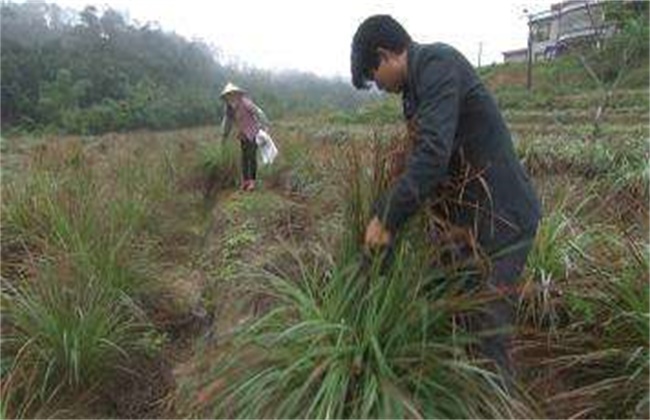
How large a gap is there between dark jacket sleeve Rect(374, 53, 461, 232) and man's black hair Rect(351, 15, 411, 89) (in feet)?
0.56

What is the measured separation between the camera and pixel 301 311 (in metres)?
4.05

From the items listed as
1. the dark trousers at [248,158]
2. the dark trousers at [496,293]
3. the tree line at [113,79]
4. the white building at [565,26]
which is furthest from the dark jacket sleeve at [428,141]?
the tree line at [113,79]

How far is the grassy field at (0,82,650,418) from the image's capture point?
3707mm

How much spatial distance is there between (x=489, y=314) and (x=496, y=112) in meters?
0.79

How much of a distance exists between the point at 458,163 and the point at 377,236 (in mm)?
471

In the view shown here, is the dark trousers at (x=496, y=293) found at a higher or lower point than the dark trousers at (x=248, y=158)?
higher

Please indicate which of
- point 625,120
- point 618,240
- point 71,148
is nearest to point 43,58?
point 625,120

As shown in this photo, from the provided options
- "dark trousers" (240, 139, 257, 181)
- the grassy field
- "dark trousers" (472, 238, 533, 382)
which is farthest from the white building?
"dark trousers" (472, 238, 533, 382)

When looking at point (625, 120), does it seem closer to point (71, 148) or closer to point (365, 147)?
point (71, 148)

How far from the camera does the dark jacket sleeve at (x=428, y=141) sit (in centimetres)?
378

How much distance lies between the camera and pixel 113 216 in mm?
7082

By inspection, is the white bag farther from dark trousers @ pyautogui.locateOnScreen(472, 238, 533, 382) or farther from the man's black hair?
dark trousers @ pyautogui.locateOnScreen(472, 238, 533, 382)

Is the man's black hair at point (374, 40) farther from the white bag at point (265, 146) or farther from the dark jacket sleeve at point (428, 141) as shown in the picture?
the white bag at point (265, 146)

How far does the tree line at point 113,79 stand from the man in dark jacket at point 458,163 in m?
28.1
